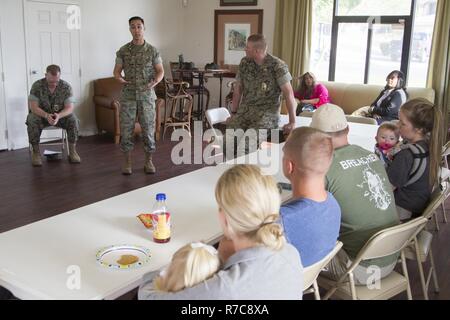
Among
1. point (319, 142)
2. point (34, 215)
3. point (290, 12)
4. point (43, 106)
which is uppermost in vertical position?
point (290, 12)

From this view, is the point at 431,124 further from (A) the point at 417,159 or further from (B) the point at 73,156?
(B) the point at 73,156

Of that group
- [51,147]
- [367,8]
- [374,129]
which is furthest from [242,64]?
[367,8]

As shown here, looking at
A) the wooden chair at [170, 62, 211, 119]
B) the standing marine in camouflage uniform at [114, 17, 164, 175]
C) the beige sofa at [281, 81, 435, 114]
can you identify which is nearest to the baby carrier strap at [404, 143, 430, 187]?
the standing marine in camouflage uniform at [114, 17, 164, 175]

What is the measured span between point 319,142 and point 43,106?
15.8ft

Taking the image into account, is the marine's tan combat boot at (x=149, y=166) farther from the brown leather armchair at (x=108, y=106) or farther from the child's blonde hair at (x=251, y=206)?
the child's blonde hair at (x=251, y=206)

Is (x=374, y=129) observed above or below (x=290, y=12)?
below

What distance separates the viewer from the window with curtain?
7227 mm

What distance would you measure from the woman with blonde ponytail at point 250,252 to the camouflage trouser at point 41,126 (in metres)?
4.88

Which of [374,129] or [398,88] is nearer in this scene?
[374,129]

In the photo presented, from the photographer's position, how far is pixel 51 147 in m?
6.77

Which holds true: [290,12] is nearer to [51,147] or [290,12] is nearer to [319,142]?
[51,147]

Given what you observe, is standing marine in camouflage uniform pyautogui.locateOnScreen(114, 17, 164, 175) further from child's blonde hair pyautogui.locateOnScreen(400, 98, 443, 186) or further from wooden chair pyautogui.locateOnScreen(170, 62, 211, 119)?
wooden chair pyautogui.locateOnScreen(170, 62, 211, 119)

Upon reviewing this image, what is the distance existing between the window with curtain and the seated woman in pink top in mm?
1016

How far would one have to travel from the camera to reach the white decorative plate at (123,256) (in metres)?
Answer: 1.71
